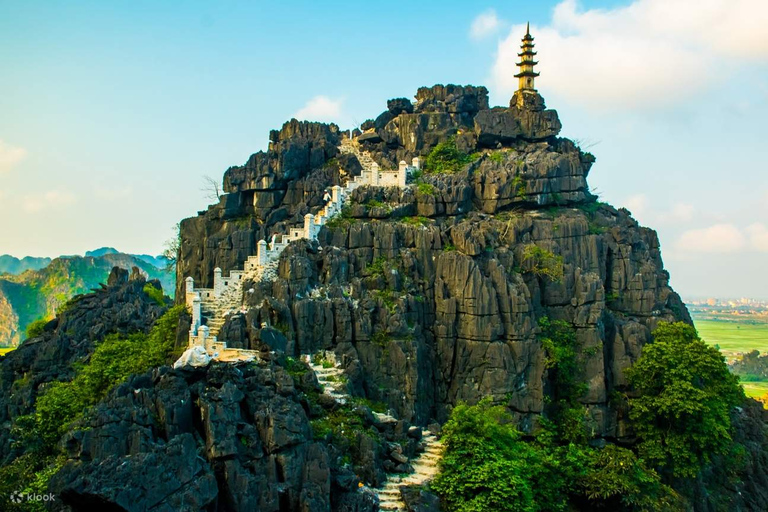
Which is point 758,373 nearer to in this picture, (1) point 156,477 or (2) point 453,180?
(2) point 453,180

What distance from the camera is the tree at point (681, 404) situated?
45.0 metres

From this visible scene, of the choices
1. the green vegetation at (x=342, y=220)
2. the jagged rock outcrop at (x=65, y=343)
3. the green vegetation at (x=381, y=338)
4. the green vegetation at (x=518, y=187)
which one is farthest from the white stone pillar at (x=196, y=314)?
the green vegetation at (x=518, y=187)

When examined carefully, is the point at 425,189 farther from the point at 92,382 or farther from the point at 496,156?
the point at 92,382

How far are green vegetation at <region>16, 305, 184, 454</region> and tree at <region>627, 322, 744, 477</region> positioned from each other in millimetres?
30851

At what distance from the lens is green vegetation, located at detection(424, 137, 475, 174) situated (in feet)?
188

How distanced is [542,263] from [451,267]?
7364mm

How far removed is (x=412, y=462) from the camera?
36406mm

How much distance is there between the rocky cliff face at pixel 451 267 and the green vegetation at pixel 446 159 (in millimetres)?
1003

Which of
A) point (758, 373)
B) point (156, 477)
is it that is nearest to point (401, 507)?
point (156, 477)

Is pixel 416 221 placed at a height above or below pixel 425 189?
below

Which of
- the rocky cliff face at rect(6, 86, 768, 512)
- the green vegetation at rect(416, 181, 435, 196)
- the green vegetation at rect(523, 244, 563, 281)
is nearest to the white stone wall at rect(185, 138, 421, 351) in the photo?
the rocky cliff face at rect(6, 86, 768, 512)

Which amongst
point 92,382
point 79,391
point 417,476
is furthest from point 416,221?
point 79,391

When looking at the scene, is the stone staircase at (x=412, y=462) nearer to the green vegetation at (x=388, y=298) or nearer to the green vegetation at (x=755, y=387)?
the green vegetation at (x=388, y=298)

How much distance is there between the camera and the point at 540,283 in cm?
5009
